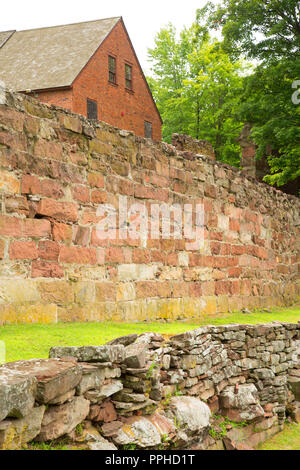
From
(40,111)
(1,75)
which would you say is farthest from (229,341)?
(1,75)

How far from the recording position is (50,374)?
135 inches

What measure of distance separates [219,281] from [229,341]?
2.42 meters

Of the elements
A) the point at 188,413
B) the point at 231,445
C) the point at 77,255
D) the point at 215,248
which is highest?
the point at 215,248

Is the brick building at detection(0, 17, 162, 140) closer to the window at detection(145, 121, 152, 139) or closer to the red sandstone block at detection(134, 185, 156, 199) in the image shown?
the window at detection(145, 121, 152, 139)

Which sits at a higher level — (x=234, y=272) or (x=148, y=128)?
(x=148, y=128)

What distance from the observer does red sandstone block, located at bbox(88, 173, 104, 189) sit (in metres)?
6.42

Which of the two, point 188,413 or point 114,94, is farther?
point 114,94

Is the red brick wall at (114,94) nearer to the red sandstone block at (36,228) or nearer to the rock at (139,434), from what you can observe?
the red sandstone block at (36,228)

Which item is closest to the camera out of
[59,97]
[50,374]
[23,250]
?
[50,374]

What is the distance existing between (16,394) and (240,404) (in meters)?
3.75

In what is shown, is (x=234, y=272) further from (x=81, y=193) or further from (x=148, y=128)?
(x=148, y=128)

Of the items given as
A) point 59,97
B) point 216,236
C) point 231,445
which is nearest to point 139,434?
point 231,445

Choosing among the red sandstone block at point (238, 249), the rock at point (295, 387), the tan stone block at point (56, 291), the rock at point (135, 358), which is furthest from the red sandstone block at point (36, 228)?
the red sandstone block at point (238, 249)

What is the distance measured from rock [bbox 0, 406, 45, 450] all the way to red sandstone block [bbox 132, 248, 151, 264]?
3771 millimetres
